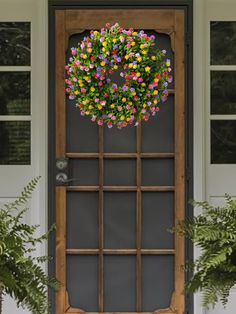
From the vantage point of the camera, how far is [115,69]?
357cm

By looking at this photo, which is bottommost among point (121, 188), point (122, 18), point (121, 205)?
point (121, 205)

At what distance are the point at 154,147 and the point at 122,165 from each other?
0.24 metres

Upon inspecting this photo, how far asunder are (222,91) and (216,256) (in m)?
1.64

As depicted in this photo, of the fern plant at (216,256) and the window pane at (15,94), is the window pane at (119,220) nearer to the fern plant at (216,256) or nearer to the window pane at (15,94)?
the window pane at (15,94)

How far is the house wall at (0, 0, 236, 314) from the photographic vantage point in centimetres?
437

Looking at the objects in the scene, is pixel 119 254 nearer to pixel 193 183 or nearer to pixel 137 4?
pixel 193 183

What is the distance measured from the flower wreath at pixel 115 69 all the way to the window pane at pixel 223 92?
907mm

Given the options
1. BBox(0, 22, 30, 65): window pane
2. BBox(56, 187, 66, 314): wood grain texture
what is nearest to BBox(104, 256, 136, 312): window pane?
BBox(56, 187, 66, 314): wood grain texture

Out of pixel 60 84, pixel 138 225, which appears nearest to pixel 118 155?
pixel 138 225

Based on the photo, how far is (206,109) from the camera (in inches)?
173

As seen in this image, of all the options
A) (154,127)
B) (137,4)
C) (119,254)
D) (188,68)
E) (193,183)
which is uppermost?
(137,4)

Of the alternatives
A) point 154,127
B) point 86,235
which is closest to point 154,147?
point 154,127

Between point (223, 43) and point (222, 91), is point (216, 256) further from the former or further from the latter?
point (223, 43)

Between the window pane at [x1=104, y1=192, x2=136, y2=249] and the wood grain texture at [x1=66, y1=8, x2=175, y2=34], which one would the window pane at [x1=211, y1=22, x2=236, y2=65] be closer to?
the wood grain texture at [x1=66, y1=8, x2=175, y2=34]
